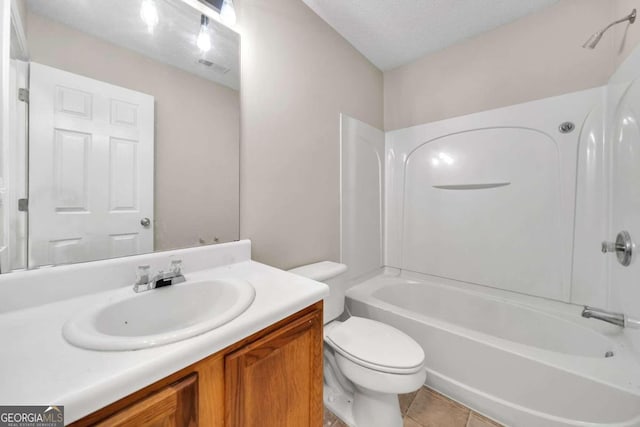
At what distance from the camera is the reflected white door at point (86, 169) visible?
0.75m

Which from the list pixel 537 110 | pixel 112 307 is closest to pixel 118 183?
pixel 112 307

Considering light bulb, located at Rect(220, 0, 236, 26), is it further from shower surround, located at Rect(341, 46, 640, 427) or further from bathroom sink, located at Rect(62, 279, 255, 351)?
bathroom sink, located at Rect(62, 279, 255, 351)

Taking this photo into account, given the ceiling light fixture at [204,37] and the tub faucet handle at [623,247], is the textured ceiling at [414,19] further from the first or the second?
the tub faucet handle at [623,247]

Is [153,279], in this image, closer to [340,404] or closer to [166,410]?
[166,410]

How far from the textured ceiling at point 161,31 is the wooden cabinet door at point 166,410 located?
116 cm

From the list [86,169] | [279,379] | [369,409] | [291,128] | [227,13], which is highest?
[227,13]

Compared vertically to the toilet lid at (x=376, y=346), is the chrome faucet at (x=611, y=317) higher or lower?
higher

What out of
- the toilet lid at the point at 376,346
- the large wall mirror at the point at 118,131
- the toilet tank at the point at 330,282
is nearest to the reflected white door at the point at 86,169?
the large wall mirror at the point at 118,131

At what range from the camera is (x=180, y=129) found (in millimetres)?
1056

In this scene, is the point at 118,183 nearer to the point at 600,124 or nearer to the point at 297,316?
the point at 297,316

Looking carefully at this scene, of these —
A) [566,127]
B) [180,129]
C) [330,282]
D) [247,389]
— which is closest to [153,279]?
[247,389]

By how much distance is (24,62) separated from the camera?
740mm

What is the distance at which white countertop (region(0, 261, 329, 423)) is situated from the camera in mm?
377

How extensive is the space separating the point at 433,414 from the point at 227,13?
233 cm
